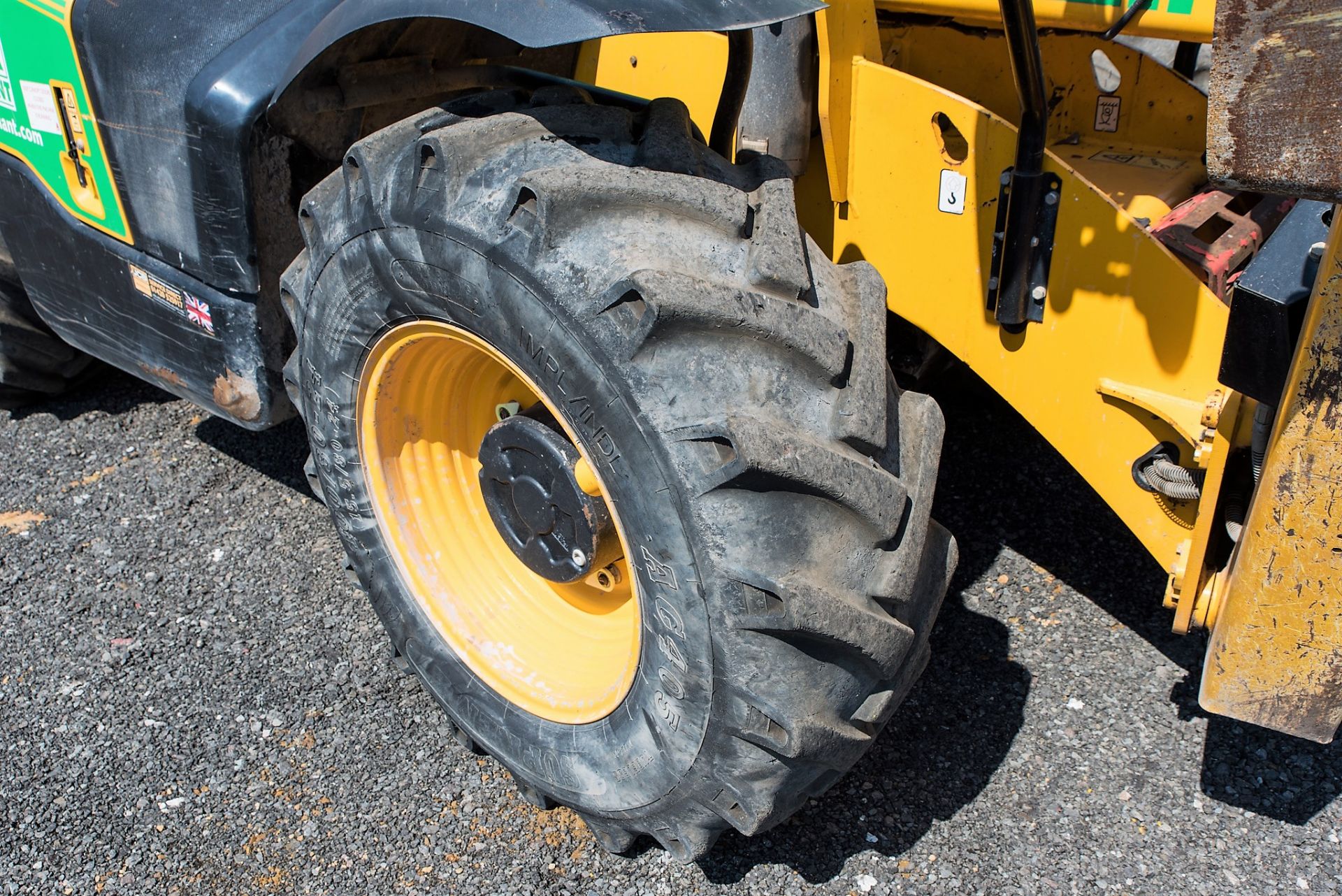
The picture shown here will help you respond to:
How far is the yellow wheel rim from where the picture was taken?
2.25 m

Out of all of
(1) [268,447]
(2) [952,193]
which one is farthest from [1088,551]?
(1) [268,447]

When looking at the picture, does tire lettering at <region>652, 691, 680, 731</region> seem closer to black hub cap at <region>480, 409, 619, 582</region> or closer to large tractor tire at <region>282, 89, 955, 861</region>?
large tractor tire at <region>282, 89, 955, 861</region>

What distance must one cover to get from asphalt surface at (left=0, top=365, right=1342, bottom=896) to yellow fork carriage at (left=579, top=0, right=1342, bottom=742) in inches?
20.3

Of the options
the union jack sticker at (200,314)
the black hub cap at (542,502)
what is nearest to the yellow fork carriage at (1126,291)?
the black hub cap at (542,502)

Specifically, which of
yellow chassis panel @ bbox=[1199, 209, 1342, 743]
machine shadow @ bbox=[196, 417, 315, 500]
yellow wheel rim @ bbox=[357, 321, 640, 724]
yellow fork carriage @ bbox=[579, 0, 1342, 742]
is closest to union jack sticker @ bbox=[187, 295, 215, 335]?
yellow wheel rim @ bbox=[357, 321, 640, 724]

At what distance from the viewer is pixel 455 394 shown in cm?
236

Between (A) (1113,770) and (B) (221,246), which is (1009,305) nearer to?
(A) (1113,770)

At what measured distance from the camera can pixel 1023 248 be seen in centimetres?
195

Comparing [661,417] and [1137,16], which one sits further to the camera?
[1137,16]

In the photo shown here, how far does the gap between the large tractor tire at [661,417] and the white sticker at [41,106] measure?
774 millimetres

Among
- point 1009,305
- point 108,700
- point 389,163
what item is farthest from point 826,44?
point 108,700

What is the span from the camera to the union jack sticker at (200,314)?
95.3 inches

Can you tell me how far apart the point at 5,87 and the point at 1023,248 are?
2.23 m

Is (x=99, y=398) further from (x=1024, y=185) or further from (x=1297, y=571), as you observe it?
(x=1297, y=571)
